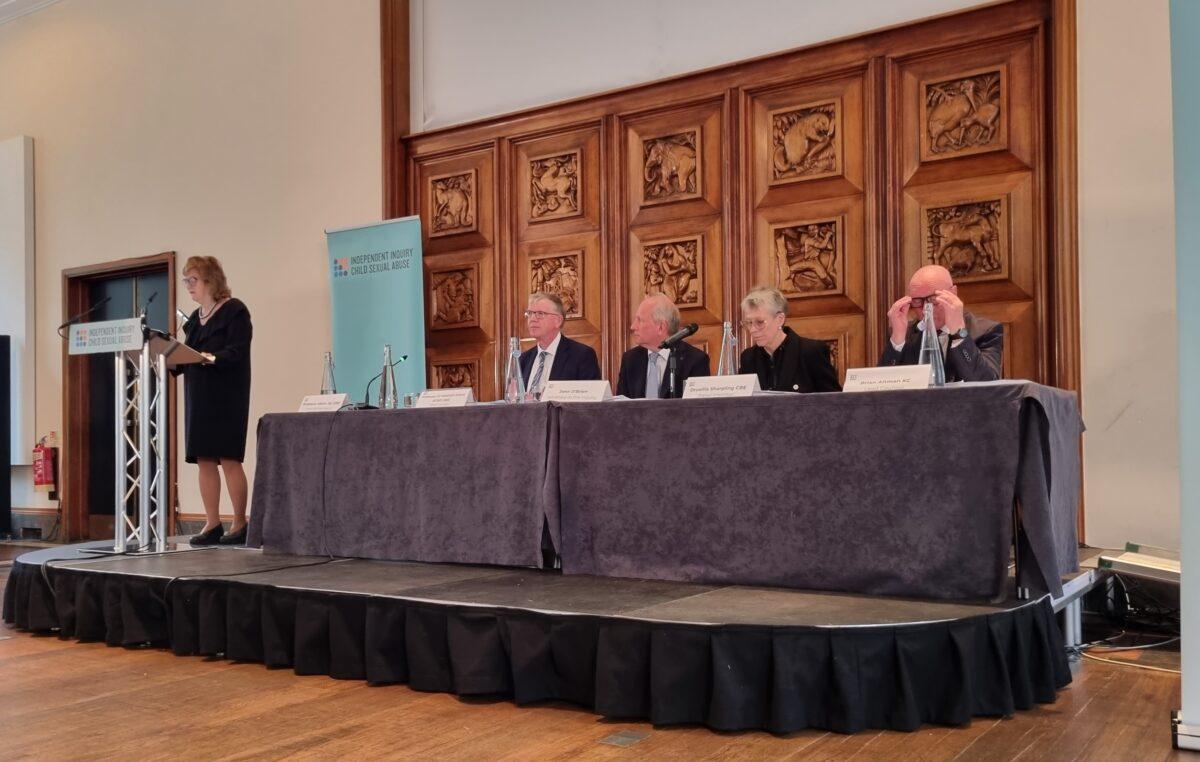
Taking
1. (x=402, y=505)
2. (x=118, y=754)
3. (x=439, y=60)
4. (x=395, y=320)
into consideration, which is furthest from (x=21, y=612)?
(x=439, y=60)

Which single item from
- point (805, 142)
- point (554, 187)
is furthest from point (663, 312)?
point (554, 187)

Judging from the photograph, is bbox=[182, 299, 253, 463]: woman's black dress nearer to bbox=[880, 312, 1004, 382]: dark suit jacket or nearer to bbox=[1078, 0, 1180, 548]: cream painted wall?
bbox=[880, 312, 1004, 382]: dark suit jacket

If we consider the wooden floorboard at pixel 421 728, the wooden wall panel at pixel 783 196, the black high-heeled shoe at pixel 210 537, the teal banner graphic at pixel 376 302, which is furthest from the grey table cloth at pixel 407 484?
the teal banner graphic at pixel 376 302

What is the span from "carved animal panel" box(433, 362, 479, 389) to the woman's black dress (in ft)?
5.08

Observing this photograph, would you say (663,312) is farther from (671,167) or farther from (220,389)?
(220,389)

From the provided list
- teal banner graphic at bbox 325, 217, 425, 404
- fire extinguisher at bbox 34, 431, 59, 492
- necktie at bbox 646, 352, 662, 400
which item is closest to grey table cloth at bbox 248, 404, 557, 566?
necktie at bbox 646, 352, 662, 400

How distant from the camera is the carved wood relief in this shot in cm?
462

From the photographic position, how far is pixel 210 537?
15.9 ft

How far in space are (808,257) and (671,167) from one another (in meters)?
0.96

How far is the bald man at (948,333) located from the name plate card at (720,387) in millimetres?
721

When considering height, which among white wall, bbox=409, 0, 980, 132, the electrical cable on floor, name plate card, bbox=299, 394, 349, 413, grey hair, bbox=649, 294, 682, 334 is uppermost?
white wall, bbox=409, 0, 980, 132

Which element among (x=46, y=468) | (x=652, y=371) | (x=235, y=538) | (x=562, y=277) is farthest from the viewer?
(x=46, y=468)

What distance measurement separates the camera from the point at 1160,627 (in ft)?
11.7

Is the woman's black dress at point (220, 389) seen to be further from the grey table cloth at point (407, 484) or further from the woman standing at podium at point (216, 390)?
the grey table cloth at point (407, 484)
